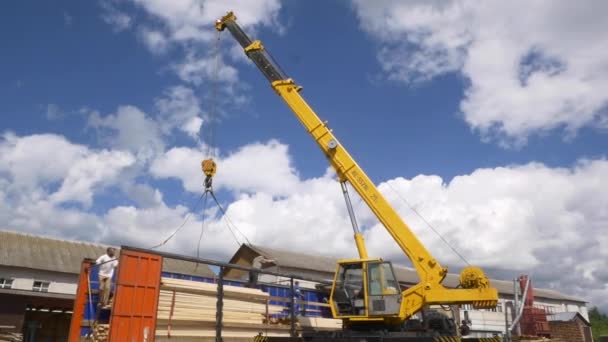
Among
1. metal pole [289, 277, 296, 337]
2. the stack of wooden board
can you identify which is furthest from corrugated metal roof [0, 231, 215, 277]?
the stack of wooden board

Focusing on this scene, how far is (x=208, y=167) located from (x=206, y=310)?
5609mm

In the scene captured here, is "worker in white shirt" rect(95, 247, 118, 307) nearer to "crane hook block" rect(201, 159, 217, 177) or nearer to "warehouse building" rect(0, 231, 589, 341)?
"crane hook block" rect(201, 159, 217, 177)

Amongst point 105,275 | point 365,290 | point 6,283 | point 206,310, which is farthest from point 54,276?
point 365,290

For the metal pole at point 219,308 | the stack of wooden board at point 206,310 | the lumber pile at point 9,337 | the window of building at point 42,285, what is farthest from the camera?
the window of building at point 42,285

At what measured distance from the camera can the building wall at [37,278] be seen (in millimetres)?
36500

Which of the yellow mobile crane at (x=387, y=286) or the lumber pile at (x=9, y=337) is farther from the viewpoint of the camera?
the lumber pile at (x=9, y=337)

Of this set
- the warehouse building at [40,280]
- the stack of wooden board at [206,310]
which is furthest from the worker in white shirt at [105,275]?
the warehouse building at [40,280]

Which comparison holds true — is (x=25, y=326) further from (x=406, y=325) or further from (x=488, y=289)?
(x=488, y=289)

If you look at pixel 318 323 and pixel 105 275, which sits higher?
pixel 105 275

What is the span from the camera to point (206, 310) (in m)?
11.5

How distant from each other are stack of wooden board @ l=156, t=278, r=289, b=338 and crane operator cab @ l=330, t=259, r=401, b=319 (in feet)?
6.34

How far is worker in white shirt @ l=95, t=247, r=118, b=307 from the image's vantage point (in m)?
10.6

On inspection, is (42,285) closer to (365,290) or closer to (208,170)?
(208,170)

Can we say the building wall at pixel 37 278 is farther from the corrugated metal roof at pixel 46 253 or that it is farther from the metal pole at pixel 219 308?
the metal pole at pixel 219 308
